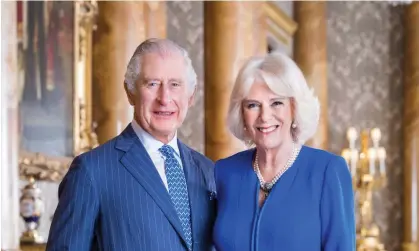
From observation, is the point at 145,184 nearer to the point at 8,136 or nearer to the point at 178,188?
the point at 178,188

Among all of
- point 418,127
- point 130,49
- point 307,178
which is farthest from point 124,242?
point 418,127

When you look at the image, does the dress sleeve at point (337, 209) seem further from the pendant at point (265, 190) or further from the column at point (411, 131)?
the column at point (411, 131)

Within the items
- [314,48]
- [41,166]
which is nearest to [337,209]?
[41,166]

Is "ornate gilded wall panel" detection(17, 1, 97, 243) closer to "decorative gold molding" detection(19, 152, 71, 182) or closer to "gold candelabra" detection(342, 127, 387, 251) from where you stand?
"decorative gold molding" detection(19, 152, 71, 182)

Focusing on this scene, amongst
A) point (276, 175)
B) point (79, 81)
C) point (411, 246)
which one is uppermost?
point (79, 81)

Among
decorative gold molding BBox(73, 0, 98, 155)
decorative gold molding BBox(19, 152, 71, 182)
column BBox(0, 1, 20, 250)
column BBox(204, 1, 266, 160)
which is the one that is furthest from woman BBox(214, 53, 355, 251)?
column BBox(204, 1, 266, 160)

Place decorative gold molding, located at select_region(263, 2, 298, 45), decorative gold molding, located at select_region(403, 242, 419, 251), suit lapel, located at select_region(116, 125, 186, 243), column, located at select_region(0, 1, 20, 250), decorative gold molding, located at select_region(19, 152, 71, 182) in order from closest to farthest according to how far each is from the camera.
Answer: suit lapel, located at select_region(116, 125, 186, 243) → column, located at select_region(0, 1, 20, 250) → decorative gold molding, located at select_region(19, 152, 71, 182) → decorative gold molding, located at select_region(263, 2, 298, 45) → decorative gold molding, located at select_region(403, 242, 419, 251)

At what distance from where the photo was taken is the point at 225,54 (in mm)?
7062

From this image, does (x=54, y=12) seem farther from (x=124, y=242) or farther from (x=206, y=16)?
(x=124, y=242)

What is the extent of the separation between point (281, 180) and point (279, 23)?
691 centimetres

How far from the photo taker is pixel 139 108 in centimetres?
284

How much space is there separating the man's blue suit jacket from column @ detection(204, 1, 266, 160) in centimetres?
417

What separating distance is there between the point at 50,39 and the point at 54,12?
8.3 inches

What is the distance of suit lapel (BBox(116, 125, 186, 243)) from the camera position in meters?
2.77
